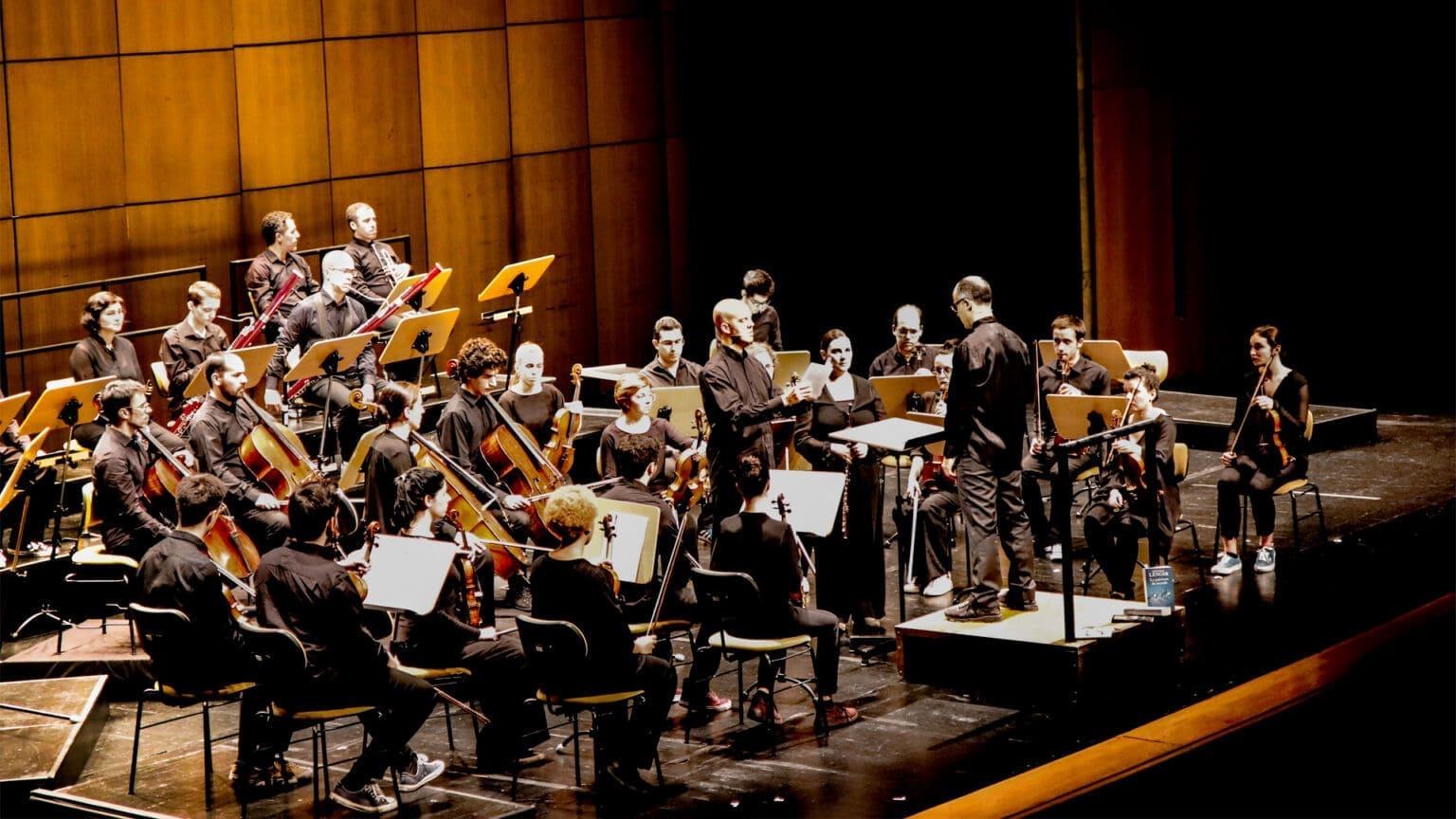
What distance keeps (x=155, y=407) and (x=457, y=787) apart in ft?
17.3

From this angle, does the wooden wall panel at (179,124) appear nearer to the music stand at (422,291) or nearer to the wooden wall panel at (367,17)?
the wooden wall panel at (367,17)

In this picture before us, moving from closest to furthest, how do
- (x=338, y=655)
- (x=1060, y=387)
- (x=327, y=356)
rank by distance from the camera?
(x=338, y=655), (x=327, y=356), (x=1060, y=387)

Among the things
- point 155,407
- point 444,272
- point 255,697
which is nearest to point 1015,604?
point 255,697

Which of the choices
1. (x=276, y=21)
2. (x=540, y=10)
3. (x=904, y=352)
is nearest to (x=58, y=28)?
(x=276, y=21)

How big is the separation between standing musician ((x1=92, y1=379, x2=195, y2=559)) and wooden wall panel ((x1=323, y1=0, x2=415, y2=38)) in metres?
4.67

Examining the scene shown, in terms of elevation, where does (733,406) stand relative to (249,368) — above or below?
below

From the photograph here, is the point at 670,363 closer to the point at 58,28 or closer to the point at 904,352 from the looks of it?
the point at 904,352

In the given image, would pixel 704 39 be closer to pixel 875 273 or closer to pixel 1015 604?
pixel 875 273

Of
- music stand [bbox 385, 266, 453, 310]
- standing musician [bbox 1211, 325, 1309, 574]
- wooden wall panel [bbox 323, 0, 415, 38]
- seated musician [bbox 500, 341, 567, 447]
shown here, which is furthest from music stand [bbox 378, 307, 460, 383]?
standing musician [bbox 1211, 325, 1309, 574]

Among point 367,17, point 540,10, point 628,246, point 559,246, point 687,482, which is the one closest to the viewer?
point 687,482

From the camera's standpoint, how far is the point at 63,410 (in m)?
8.37

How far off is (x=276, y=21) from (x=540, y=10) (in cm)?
227

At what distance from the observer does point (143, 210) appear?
11.1m

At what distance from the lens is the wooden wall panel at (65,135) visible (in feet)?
34.1
